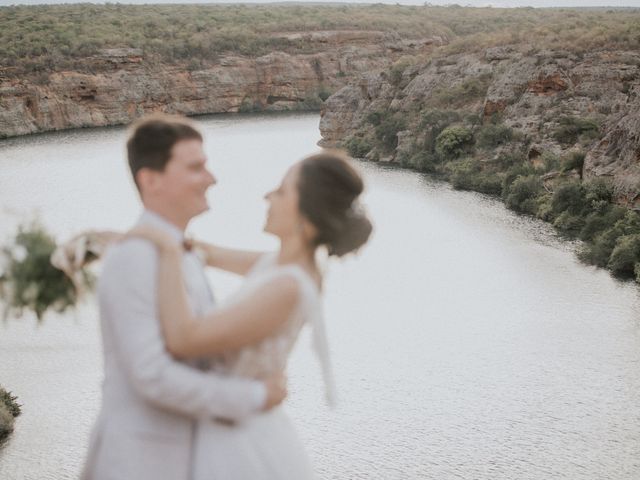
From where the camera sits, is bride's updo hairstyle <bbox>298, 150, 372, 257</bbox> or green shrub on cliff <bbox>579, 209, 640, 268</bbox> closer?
bride's updo hairstyle <bbox>298, 150, 372, 257</bbox>

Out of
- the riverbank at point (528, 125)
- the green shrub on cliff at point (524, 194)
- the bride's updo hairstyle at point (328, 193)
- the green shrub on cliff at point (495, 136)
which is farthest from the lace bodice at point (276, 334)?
the green shrub on cliff at point (495, 136)

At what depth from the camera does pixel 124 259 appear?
1673 millimetres

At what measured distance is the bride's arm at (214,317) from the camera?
64.9 inches

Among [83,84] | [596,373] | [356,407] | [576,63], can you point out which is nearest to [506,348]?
[596,373]

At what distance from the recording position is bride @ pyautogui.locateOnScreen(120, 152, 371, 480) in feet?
5.45

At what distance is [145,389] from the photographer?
1.66 m

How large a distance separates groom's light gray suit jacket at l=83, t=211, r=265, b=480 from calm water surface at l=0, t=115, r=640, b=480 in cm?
526

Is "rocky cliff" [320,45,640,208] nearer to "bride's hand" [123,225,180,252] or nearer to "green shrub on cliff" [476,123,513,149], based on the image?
"green shrub on cliff" [476,123,513,149]

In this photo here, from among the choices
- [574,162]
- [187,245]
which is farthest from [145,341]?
[574,162]

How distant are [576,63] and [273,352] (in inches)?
1237

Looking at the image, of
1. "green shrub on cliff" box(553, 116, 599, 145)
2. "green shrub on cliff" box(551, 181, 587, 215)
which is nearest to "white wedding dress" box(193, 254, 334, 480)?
"green shrub on cliff" box(551, 181, 587, 215)

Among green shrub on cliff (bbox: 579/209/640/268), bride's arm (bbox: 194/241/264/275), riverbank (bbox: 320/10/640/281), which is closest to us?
bride's arm (bbox: 194/241/264/275)

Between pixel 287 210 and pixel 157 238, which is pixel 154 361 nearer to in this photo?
pixel 157 238

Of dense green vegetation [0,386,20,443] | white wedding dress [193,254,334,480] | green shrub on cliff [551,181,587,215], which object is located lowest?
green shrub on cliff [551,181,587,215]
